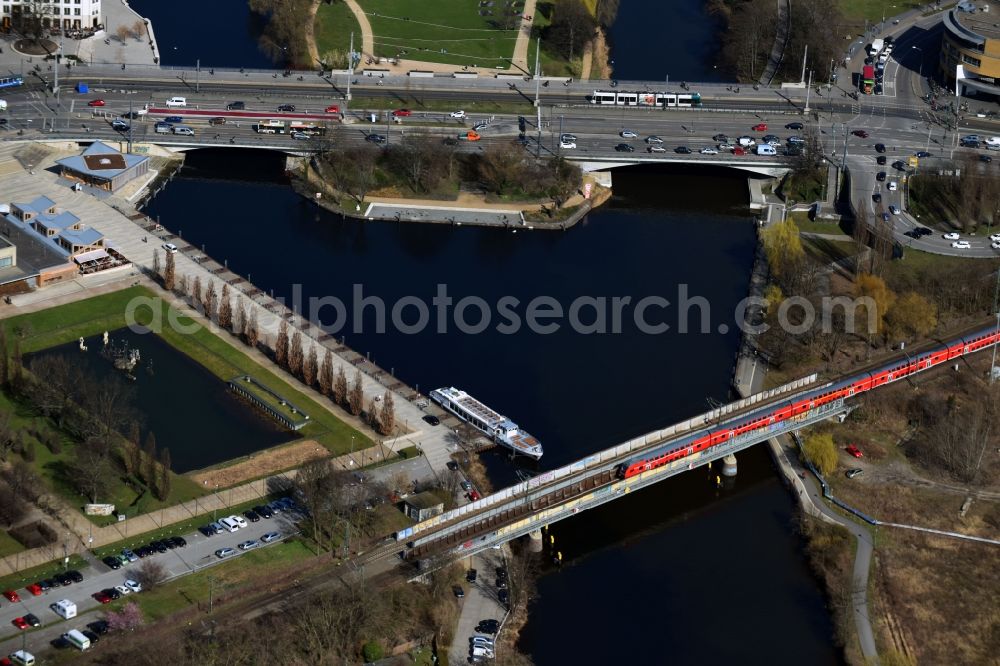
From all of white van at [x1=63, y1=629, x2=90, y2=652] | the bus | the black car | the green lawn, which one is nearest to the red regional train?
the black car

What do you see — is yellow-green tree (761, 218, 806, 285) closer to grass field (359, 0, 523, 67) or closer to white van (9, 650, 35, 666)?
grass field (359, 0, 523, 67)

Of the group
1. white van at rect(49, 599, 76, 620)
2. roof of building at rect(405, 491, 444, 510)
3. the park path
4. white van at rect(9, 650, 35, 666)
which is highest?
the park path

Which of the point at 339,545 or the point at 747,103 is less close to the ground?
the point at 747,103

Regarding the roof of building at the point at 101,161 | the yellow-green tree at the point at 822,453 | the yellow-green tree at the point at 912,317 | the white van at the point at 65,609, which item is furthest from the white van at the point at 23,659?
the yellow-green tree at the point at 912,317

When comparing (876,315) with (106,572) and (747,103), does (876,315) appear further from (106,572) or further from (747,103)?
(106,572)

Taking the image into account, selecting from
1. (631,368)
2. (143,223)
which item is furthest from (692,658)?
(143,223)

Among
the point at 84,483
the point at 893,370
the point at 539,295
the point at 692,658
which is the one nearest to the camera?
the point at 692,658

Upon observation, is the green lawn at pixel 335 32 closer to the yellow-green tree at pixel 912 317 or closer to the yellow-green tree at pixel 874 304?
the yellow-green tree at pixel 874 304
